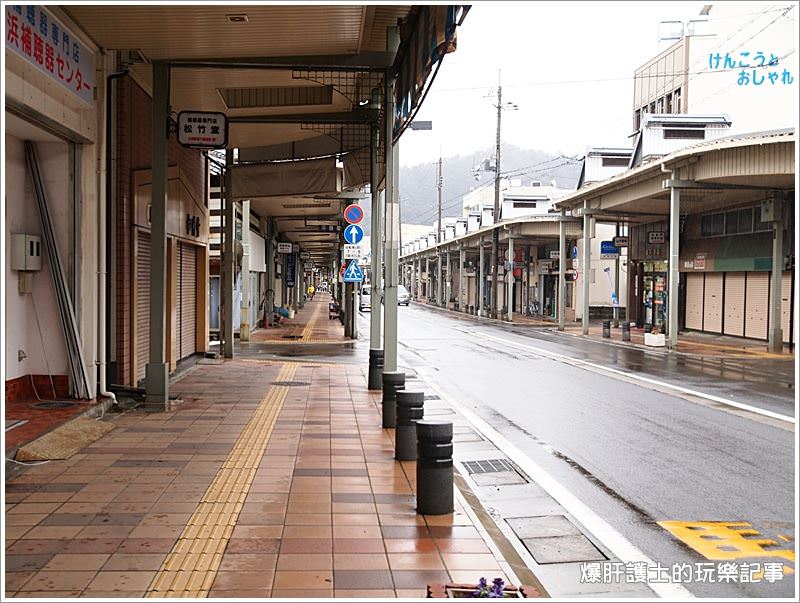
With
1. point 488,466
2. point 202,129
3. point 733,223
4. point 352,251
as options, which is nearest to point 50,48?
point 202,129

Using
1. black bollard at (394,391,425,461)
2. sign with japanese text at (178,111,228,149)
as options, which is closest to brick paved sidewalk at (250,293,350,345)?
sign with japanese text at (178,111,228,149)

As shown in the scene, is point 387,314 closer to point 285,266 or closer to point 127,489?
point 127,489

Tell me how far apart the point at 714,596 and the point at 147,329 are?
11.1 metres

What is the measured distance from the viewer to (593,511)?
7352 millimetres

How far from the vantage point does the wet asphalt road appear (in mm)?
7230

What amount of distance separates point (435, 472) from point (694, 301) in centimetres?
3187

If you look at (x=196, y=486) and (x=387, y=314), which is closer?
(x=196, y=486)

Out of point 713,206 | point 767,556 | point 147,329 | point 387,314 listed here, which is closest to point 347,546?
point 767,556

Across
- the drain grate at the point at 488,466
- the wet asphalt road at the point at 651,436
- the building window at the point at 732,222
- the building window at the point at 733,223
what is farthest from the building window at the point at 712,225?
the drain grate at the point at 488,466

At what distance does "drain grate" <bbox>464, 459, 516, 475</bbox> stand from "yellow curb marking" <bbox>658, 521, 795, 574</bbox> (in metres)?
2.37

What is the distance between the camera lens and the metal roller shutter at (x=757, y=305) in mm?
29375

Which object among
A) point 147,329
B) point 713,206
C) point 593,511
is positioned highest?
point 713,206

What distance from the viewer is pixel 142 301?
13.7m

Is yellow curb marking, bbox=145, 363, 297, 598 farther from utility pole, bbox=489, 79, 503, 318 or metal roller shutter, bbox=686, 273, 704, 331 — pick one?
utility pole, bbox=489, 79, 503, 318
